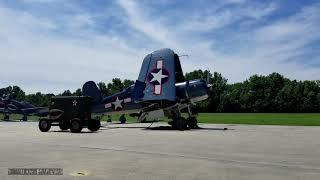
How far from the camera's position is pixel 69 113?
2836 cm

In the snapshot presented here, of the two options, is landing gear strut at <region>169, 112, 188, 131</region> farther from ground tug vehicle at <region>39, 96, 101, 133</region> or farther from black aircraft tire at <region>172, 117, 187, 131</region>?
ground tug vehicle at <region>39, 96, 101, 133</region>

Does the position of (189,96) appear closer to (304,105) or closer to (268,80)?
(304,105)

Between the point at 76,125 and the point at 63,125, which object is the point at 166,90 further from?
the point at 63,125

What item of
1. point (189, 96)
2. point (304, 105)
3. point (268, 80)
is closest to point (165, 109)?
point (189, 96)

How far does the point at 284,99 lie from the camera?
12612 cm

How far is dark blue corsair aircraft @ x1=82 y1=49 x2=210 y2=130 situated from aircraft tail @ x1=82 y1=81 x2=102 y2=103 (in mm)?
4586

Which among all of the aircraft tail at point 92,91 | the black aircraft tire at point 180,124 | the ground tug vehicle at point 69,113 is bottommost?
the black aircraft tire at point 180,124

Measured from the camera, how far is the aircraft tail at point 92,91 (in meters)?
36.8

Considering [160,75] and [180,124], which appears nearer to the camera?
[180,124]

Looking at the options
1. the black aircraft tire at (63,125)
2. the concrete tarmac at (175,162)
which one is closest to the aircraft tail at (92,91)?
the black aircraft tire at (63,125)

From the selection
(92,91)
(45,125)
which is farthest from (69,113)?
(92,91)

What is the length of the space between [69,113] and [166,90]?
717 cm

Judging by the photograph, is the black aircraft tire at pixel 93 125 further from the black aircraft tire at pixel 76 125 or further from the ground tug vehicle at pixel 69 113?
the black aircraft tire at pixel 76 125

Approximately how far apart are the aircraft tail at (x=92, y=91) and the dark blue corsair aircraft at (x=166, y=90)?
15.0 ft
